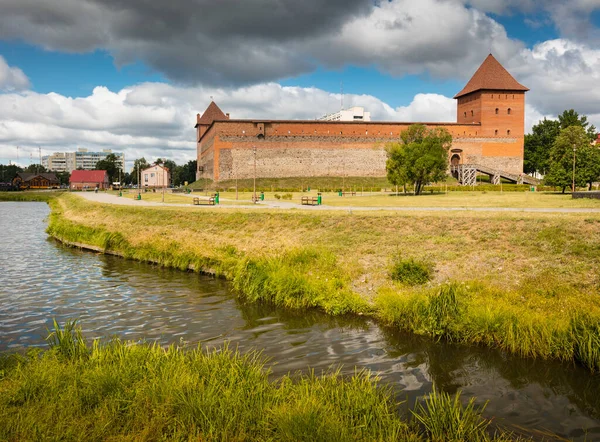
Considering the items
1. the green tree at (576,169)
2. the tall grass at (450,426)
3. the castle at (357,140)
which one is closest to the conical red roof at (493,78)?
the castle at (357,140)

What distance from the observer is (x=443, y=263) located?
11.5m

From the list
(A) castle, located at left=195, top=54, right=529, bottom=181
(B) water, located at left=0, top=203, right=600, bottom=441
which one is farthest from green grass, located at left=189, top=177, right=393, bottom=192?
(B) water, located at left=0, top=203, right=600, bottom=441

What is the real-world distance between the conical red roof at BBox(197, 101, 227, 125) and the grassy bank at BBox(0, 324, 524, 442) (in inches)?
2990

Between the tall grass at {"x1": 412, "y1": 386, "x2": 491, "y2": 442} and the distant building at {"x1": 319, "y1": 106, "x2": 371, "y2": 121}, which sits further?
the distant building at {"x1": 319, "y1": 106, "x2": 371, "y2": 121}

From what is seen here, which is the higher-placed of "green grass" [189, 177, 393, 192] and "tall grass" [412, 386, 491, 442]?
"green grass" [189, 177, 393, 192]

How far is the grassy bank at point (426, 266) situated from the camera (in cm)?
801

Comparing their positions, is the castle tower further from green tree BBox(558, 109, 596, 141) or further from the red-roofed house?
the red-roofed house

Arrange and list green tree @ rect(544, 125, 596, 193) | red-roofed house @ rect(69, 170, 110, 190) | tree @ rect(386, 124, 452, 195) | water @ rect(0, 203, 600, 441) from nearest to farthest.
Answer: water @ rect(0, 203, 600, 441), green tree @ rect(544, 125, 596, 193), tree @ rect(386, 124, 452, 195), red-roofed house @ rect(69, 170, 110, 190)

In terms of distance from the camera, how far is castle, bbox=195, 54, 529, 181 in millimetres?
62812

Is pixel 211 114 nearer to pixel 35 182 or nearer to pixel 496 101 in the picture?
pixel 496 101

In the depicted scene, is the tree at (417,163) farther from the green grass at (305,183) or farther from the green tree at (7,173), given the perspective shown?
the green tree at (7,173)

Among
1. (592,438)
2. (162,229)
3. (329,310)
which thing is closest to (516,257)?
(329,310)

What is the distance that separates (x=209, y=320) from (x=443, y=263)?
5.88 m

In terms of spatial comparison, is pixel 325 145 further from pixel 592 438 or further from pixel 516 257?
pixel 592 438
